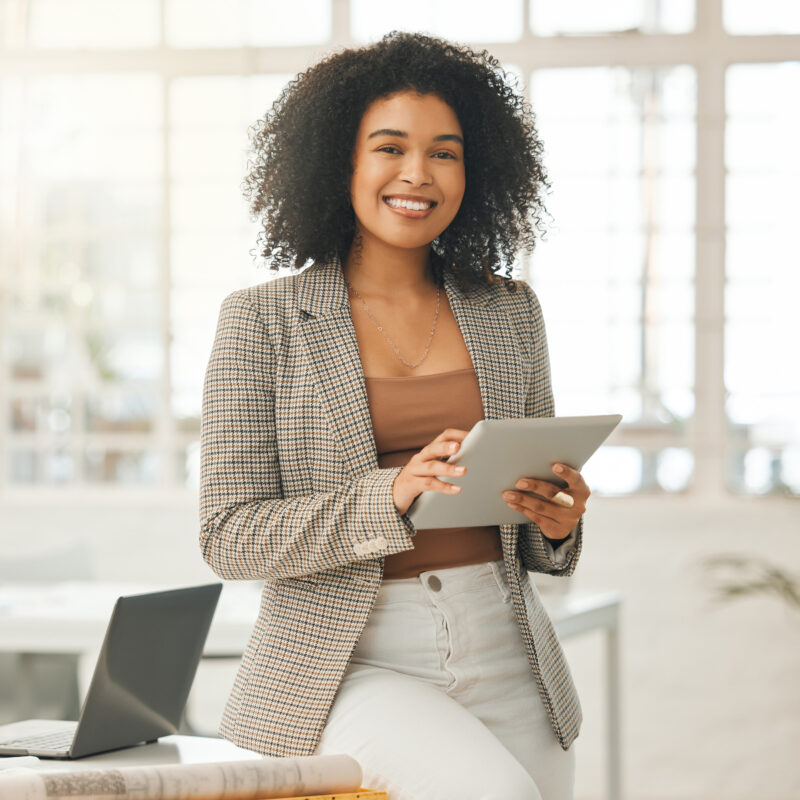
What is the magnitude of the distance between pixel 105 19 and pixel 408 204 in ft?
12.6

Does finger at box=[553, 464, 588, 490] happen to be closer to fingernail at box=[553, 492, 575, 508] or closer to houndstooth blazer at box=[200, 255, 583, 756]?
fingernail at box=[553, 492, 575, 508]

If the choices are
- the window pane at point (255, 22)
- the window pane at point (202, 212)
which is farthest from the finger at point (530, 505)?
the window pane at point (255, 22)

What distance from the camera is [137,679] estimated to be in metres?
1.59

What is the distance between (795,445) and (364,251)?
134 inches

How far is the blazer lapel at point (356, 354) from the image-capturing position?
5.48 ft

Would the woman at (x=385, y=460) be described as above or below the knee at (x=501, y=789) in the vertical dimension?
above

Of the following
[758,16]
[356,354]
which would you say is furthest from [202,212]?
[356,354]

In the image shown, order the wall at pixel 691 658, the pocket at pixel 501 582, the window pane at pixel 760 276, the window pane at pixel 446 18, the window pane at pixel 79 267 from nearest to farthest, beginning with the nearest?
the pocket at pixel 501 582, the wall at pixel 691 658, the window pane at pixel 760 276, the window pane at pixel 446 18, the window pane at pixel 79 267

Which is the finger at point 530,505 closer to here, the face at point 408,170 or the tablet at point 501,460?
the tablet at point 501,460

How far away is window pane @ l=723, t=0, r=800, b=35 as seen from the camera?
4.88m

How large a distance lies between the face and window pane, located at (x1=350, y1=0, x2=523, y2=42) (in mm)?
3315

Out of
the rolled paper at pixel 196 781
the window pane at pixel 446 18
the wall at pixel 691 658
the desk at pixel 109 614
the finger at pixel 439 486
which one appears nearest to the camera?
the rolled paper at pixel 196 781

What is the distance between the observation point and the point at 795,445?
191 inches

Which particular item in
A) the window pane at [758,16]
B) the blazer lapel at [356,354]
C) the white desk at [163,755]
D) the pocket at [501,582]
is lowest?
the white desk at [163,755]
